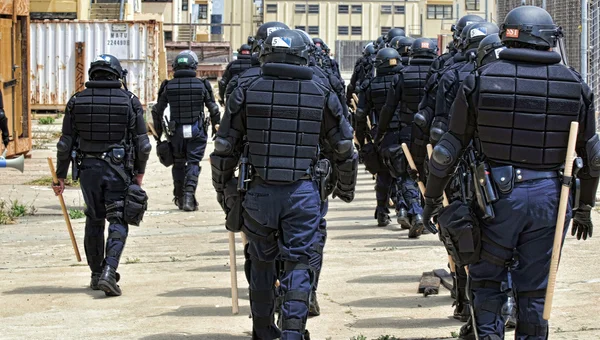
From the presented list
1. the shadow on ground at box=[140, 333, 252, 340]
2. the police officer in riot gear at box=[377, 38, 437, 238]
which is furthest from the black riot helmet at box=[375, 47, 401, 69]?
the shadow on ground at box=[140, 333, 252, 340]

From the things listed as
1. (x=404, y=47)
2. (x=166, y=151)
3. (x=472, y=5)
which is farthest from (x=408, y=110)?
(x=472, y=5)

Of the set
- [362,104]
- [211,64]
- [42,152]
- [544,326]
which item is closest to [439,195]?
[544,326]

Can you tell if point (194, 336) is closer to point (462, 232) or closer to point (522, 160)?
point (462, 232)

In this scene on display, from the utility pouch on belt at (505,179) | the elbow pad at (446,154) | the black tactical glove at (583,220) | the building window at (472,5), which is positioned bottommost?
the black tactical glove at (583,220)

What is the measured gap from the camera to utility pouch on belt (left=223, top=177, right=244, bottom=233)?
22.8 ft

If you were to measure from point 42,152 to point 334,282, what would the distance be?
13.5 meters

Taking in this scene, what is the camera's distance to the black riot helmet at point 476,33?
30.3 feet

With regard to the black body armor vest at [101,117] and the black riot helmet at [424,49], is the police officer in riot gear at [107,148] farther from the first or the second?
the black riot helmet at [424,49]

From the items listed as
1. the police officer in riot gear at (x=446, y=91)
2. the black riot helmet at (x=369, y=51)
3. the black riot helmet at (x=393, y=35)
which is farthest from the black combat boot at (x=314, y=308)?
the black riot helmet at (x=369, y=51)

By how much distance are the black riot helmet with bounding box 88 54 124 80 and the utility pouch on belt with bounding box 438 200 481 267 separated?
4.08m

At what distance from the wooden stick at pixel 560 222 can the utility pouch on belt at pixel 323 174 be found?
157 cm

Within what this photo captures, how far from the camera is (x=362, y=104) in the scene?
1429 cm

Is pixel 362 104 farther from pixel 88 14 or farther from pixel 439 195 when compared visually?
pixel 88 14

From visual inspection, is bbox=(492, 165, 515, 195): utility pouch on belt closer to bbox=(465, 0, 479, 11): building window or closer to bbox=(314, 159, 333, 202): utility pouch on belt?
bbox=(314, 159, 333, 202): utility pouch on belt
